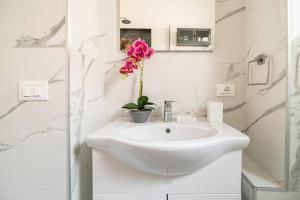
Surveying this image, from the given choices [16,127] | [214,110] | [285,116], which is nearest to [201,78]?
[214,110]

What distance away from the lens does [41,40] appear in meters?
0.78

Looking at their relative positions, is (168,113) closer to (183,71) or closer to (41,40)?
(183,71)

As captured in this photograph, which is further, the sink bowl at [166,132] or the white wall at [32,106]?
the sink bowl at [166,132]

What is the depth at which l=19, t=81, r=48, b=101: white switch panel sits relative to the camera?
2.53ft

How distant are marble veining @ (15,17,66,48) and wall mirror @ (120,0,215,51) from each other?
0.49 meters

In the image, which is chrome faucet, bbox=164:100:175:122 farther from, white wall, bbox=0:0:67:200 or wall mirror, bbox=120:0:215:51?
white wall, bbox=0:0:67:200

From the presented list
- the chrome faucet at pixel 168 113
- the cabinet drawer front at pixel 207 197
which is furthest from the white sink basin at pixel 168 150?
the chrome faucet at pixel 168 113

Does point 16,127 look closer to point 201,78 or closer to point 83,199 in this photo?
point 83,199

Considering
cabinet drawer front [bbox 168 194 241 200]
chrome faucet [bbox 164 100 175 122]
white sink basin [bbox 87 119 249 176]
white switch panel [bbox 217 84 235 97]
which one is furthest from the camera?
white switch panel [bbox 217 84 235 97]

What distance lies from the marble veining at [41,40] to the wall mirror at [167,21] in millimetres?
489

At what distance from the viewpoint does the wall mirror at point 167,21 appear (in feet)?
4.00

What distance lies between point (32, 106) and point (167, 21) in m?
0.94

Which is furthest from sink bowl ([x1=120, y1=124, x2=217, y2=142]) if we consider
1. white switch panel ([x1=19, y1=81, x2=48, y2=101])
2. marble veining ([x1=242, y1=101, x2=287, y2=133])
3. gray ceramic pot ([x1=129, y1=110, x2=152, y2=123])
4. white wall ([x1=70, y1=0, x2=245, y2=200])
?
white switch panel ([x1=19, y1=81, x2=48, y2=101])

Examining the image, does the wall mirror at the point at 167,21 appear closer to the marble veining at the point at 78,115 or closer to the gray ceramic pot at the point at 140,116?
the marble veining at the point at 78,115
